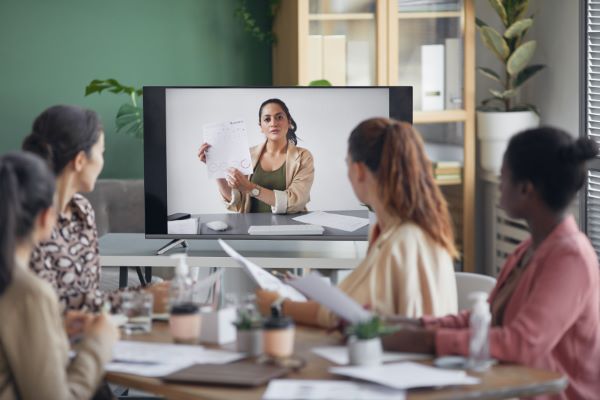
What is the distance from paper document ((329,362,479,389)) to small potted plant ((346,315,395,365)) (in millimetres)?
23

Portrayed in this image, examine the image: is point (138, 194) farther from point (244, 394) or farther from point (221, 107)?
point (244, 394)

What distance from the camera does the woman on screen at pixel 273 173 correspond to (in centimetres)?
421

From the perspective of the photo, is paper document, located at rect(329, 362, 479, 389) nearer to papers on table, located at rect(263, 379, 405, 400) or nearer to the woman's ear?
papers on table, located at rect(263, 379, 405, 400)

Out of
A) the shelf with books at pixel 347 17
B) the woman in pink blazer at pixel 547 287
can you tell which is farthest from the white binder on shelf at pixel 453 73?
the woman in pink blazer at pixel 547 287

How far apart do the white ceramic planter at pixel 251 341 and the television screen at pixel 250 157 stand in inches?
73.0

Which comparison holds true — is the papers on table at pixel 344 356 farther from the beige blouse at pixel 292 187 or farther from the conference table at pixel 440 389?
the beige blouse at pixel 292 187

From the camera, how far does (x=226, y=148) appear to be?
422 centimetres

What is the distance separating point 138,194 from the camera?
5277 mm

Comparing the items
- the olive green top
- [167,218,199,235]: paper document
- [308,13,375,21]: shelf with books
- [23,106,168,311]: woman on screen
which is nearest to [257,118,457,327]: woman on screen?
[23,106,168,311]: woman on screen

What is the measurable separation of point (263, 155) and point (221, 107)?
0.27 metres

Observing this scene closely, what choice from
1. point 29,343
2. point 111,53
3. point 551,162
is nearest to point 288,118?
point 111,53

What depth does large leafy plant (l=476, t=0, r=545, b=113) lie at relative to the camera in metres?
5.35

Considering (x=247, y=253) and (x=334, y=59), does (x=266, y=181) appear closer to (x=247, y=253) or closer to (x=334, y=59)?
(x=247, y=253)

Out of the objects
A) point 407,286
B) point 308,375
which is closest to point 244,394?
point 308,375
